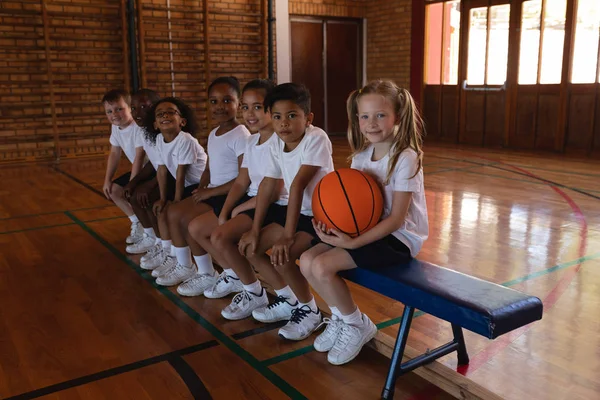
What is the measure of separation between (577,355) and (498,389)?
452mm

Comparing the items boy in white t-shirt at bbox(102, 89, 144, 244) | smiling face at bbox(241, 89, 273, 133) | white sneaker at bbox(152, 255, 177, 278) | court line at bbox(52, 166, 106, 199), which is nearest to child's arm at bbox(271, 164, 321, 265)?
smiling face at bbox(241, 89, 273, 133)

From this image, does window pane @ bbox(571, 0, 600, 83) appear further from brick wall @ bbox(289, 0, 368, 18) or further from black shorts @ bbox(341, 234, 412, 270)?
black shorts @ bbox(341, 234, 412, 270)

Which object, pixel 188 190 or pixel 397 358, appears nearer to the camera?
pixel 397 358

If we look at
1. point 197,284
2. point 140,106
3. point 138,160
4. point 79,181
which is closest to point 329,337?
point 197,284

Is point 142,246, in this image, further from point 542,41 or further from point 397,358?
point 542,41

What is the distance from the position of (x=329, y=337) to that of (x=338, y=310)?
0.14 metres

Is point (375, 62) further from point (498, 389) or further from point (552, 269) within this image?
point (498, 389)

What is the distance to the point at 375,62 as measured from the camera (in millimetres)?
10906

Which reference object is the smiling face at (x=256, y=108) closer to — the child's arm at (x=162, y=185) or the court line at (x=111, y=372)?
the child's arm at (x=162, y=185)

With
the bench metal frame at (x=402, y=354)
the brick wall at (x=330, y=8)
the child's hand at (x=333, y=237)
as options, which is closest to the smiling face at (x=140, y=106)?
the child's hand at (x=333, y=237)

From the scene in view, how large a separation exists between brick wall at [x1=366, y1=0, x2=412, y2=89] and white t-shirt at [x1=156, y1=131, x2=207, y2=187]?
778 cm

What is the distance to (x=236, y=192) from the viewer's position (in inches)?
104

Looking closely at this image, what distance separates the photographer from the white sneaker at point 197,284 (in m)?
2.82

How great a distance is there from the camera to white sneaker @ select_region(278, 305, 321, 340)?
7.47ft
